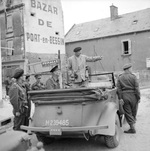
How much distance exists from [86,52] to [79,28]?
4969mm

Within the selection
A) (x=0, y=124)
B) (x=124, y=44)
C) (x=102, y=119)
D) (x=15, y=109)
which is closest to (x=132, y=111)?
(x=102, y=119)

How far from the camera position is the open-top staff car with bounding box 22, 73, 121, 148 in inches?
180

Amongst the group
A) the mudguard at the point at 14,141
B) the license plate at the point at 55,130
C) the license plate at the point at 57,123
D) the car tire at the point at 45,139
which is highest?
the mudguard at the point at 14,141

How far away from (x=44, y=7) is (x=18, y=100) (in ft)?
79.7

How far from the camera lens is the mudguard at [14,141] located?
2797 mm

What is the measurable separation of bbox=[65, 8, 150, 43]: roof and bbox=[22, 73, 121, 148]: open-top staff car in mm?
25399

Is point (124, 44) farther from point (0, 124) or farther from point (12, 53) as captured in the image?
point (0, 124)

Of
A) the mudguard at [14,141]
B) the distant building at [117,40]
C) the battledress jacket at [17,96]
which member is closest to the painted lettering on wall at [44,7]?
the distant building at [117,40]

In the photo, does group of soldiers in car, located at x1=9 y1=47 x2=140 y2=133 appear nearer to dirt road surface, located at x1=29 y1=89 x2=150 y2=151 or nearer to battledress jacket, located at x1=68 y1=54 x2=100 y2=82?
battledress jacket, located at x1=68 y1=54 x2=100 y2=82

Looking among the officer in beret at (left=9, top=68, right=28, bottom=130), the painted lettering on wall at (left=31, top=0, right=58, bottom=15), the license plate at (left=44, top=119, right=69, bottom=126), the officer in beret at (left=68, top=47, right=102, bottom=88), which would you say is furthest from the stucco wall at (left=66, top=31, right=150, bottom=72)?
the license plate at (left=44, top=119, right=69, bottom=126)

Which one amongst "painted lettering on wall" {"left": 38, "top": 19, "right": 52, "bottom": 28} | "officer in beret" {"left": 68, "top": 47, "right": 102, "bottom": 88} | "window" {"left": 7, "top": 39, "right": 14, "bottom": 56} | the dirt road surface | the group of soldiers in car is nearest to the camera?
the dirt road surface

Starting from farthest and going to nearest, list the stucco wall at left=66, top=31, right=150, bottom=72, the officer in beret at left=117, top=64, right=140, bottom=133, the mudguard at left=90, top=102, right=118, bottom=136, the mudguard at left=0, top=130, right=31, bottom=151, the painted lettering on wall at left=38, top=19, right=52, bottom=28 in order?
the stucco wall at left=66, top=31, right=150, bottom=72 → the painted lettering on wall at left=38, top=19, right=52, bottom=28 → the officer in beret at left=117, top=64, right=140, bottom=133 → the mudguard at left=90, top=102, right=118, bottom=136 → the mudguard at left=0, top=130, right=31, bottom=151

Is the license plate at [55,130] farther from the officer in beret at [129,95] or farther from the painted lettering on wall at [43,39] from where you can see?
the painted lettering on wall at [43,39]

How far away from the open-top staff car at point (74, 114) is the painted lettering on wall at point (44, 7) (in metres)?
23.7
